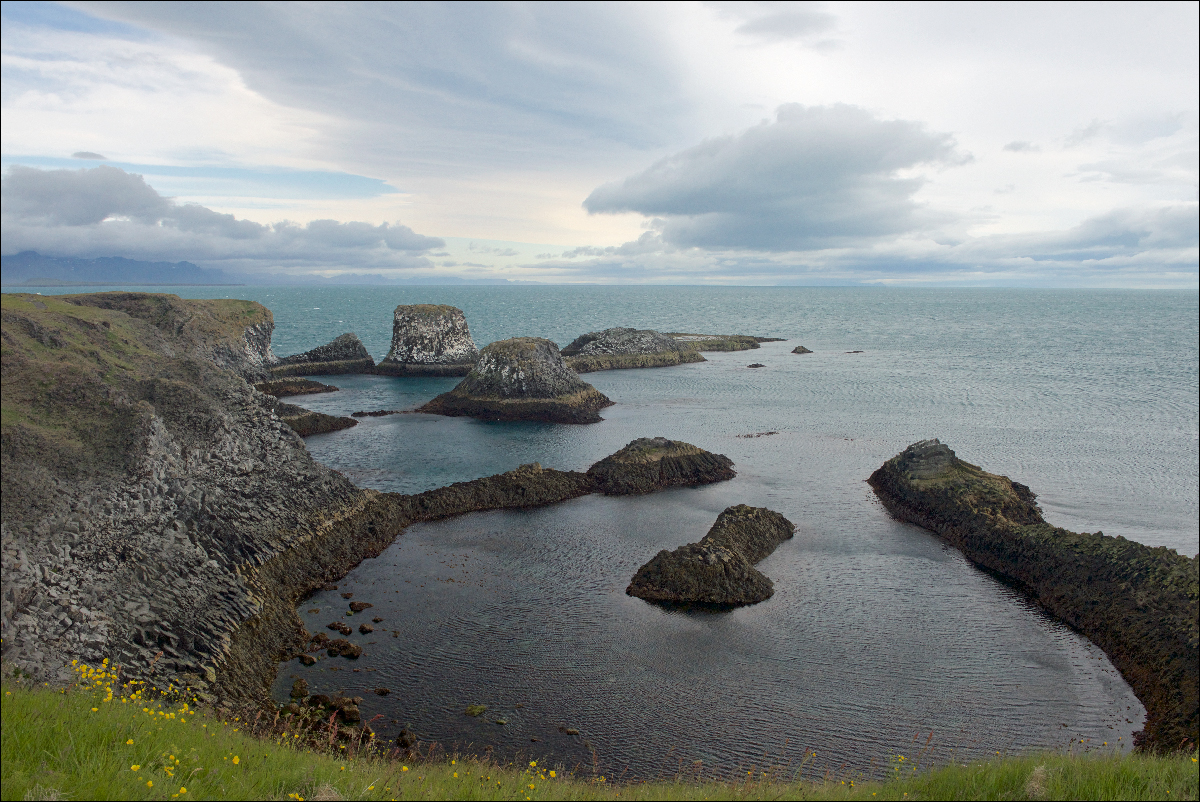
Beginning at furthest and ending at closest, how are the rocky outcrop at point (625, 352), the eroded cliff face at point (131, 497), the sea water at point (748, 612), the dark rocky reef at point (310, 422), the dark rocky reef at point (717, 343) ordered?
1. the dark rocky reef at point (717, 343)
2. the rocky outcrop at point (625, 352)
3. the dark rocky reef at point (310, 422)
4. the sea water at point (748, 612)
5. the eroded cliff face at point (131, 497)

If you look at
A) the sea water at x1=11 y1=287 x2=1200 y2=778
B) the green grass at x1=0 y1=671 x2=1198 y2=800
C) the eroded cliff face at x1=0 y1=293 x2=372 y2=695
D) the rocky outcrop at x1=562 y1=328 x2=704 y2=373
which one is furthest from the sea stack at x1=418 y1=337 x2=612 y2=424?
the green grass at x1=0 y1=671 x2=1198 y2=800

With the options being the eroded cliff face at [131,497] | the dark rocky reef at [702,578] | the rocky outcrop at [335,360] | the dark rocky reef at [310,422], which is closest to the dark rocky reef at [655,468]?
the dark rocky reef at [702,578]

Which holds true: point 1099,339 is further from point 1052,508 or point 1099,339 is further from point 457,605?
point 457,605

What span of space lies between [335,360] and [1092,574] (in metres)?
85.6

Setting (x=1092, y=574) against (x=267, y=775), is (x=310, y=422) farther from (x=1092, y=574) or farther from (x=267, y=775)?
(x=1092, y=574)

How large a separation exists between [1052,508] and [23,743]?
4224cm

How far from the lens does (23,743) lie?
8.40 meters

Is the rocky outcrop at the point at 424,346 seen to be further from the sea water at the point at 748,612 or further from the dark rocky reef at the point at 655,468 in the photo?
the dark rocky reef at the point at 655,468

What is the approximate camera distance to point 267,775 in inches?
357

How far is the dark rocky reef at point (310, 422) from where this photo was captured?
52.0 metres

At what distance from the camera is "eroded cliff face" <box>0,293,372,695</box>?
1600 cm

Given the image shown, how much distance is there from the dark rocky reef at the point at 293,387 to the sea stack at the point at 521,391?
56.2ft

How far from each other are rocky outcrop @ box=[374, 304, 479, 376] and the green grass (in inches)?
3032

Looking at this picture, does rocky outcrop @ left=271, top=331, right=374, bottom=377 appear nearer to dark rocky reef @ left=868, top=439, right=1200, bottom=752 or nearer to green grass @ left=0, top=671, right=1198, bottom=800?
dark rocky reef @ left=868, top=439, right=1200, bottom=752
